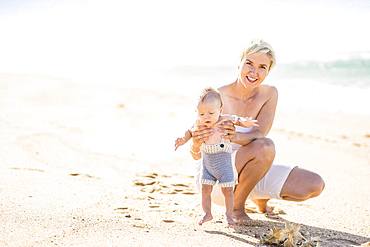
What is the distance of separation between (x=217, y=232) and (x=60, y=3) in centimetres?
3197

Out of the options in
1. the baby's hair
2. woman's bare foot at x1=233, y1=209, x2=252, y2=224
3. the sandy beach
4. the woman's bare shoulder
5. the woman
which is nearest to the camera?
the sandy beach

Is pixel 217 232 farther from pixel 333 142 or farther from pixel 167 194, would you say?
pixel 333 142

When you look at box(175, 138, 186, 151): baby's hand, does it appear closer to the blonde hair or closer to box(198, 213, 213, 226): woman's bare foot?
box(198, 213, 213, 226): woman's bare foot

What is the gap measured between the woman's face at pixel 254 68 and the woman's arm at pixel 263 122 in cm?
21

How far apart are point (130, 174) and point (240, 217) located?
1901 mm

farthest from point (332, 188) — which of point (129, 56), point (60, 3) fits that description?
point (60, 3)

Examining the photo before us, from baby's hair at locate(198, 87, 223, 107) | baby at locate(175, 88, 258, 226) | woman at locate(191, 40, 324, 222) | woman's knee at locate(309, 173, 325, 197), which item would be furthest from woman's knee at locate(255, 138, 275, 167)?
baby's hair at locate(198, 87, 223, 107)

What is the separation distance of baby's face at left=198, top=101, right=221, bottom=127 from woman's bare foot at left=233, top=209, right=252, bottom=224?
2.23 feet

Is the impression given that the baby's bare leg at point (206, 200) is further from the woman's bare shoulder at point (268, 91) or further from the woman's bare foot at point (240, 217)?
the woman's bare shoulder at point (268, 91)

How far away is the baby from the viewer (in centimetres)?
349

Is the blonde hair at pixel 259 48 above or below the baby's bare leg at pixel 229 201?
above

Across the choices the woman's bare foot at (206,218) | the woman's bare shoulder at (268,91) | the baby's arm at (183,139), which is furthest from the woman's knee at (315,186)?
the baby's arm at (183,139)

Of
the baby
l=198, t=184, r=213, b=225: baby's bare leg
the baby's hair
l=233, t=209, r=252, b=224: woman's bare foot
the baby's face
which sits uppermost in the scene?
the baby's hair

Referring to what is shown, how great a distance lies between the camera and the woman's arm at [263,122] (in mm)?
3871
